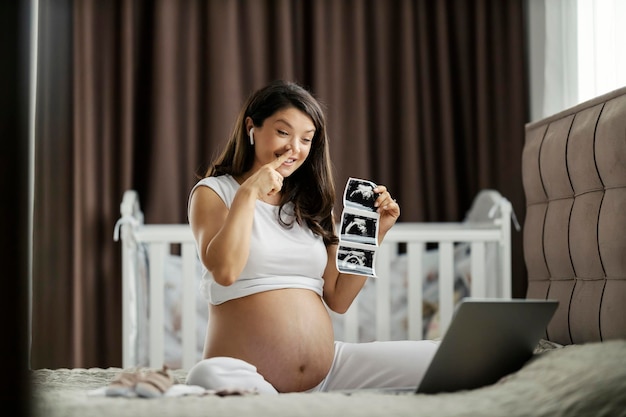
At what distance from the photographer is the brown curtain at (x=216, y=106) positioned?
2857mm

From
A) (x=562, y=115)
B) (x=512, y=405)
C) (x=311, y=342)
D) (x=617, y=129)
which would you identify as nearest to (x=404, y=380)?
(x=311, y=342)

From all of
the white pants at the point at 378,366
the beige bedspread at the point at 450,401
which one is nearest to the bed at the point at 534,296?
the beige bedspread at the point at 450,401

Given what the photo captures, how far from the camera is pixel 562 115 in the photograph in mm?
1824

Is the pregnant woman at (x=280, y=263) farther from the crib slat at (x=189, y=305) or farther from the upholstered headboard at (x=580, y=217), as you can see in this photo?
the crib slat at (x=189, y=305)

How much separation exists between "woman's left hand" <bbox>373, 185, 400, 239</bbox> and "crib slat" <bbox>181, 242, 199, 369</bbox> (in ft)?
3.32

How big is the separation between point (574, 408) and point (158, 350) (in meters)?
1.72

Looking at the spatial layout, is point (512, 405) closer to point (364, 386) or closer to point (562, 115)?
point (364, 386)

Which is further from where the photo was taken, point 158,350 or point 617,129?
point 158,350

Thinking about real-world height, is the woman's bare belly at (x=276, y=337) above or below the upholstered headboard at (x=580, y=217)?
below

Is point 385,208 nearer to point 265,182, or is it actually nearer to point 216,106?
point 265,182

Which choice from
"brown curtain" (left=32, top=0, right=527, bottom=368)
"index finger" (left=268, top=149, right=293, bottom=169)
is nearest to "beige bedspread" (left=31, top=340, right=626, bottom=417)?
"index finger" (left=268, top=149, right=293, bottom=169)

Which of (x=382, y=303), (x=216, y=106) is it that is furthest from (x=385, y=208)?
(x=216, y=106)

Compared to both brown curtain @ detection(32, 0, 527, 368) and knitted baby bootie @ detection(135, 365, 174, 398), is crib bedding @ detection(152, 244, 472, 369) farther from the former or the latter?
knitted baby bootie @ detection(135, 365, 174, 398)

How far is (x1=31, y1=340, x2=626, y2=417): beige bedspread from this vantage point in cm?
93
